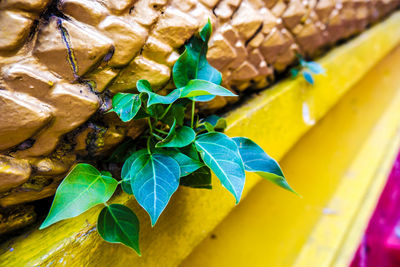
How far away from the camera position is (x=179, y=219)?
540mm

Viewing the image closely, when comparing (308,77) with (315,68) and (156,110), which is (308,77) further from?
(156,110)

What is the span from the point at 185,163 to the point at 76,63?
0.69 feet

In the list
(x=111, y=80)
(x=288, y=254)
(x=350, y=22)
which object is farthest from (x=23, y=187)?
(x=350, y=22)

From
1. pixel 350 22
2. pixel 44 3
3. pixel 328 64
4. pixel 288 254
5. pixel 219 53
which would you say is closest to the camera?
pixel 44 3

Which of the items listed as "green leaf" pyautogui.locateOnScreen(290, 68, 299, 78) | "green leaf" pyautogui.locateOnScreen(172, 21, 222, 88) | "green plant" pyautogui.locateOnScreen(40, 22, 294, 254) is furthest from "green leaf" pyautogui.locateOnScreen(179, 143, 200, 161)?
"green leaf" pyautogui.locateOnScreen(290, 68, 299, 78)

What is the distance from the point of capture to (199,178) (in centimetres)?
46

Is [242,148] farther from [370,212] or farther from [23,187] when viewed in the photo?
[370,212]

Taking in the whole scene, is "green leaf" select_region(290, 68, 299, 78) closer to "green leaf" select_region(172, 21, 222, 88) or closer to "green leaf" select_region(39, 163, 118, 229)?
"green leaf" select_region(172, 21, 222, 88)

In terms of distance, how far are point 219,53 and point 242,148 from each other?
A: 227 millimetres

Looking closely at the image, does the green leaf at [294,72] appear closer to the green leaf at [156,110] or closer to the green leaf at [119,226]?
the green leaf at [156,110]

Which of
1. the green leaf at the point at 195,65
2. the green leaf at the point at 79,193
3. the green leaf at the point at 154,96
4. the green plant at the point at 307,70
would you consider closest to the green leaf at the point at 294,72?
the green plant at the point at 307,70

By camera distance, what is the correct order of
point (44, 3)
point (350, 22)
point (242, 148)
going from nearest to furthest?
point (44, 3)
point (242, 148)
point (350, 22)

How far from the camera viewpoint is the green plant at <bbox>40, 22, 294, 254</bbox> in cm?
37

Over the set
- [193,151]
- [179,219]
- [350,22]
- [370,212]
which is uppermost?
[350,22]
